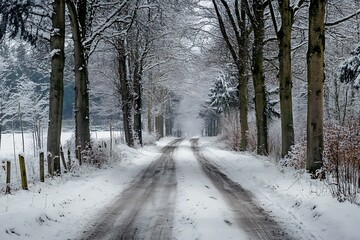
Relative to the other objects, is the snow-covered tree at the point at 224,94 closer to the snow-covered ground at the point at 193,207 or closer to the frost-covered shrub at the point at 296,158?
the frost-covered shrub at the point at 296,158

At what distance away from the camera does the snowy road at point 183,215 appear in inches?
240

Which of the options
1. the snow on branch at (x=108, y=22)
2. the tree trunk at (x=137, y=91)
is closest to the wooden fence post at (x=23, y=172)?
the snow on branch at (x=108, y=22)

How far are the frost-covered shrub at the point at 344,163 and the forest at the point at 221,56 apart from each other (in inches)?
1.2

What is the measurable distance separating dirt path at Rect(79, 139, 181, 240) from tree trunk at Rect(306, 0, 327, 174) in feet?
13.2

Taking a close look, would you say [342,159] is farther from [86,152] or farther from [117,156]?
[117,156]

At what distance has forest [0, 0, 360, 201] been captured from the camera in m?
10.2

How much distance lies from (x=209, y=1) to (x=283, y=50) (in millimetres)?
11281

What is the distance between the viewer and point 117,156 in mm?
18000

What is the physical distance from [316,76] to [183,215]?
213 inches

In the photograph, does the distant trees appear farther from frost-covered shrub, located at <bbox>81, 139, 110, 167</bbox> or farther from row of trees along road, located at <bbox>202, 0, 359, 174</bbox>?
frost-covered shrub, located at <bbox>81, 139, 110, 167</bbox>

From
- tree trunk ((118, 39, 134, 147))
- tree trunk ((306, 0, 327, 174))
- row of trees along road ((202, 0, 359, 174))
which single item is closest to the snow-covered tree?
tree trunk ((118, 39, 134, 147))

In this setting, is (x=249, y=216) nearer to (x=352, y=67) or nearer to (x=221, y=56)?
(x=352, y=67)

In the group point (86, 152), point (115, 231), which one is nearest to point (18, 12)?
point (86, 152)

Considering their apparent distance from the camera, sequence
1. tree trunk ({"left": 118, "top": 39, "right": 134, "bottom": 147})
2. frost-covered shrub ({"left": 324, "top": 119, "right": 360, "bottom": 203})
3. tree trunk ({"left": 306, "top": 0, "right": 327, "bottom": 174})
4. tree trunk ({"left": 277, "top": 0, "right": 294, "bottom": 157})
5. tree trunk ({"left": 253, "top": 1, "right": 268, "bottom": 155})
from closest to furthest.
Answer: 1. frost-covered shrub ({"left": 324, "top": 119, "right": 360, "bottom": 203})
2. tree trunk ({"left": 306, "top": 0, "right": 327, "bottom": 174})
3. tree trunk ({"left": 277, "top": 0, "right": 294, "bottom": 157})
4. tree trunk ({"left": 253, "top": 1, "right": 268, "bottom": 155})
5. tree trunk ({"left": 118, "top": 39, "right": 134, "bottom": 147})
